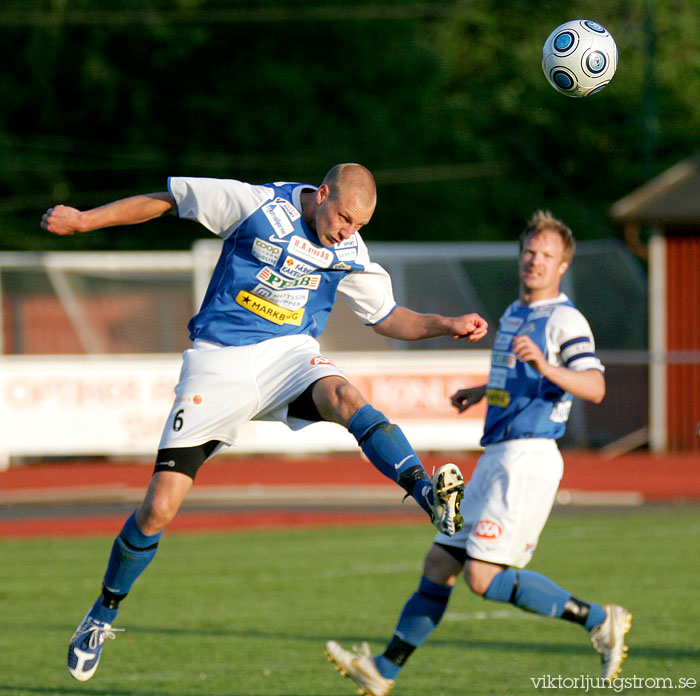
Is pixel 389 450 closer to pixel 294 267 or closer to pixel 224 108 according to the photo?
pixel 294 267

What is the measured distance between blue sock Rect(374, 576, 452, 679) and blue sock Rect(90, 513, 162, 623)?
1.29 m

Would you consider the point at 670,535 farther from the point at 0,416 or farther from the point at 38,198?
the point at 38,198

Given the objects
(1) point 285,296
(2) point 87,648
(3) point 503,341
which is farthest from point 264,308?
(2) point 87,648

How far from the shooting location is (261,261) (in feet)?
19.5

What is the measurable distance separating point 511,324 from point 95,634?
262cm

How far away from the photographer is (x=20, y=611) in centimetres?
938

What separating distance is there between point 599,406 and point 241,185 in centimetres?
1570

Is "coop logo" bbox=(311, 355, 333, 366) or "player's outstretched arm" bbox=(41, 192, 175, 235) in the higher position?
"player's outstretched arm" bbox=(41, 192, 175, 235)

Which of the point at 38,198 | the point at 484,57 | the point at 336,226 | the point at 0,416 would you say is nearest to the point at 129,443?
the point at 0,416

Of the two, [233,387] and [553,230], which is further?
[553,230]

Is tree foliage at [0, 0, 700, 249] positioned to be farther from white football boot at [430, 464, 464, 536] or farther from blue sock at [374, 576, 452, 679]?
white football boot at [430, 464, 464, 536]

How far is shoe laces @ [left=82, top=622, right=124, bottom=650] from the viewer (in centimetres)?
611

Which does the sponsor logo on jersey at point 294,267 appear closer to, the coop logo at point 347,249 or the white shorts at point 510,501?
the coop logo at point 347,249

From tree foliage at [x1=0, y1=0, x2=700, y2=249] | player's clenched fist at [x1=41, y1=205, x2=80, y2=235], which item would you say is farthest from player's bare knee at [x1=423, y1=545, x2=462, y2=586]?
tree foliage at [x1=0, y1=0, x2=700, y2=249]
